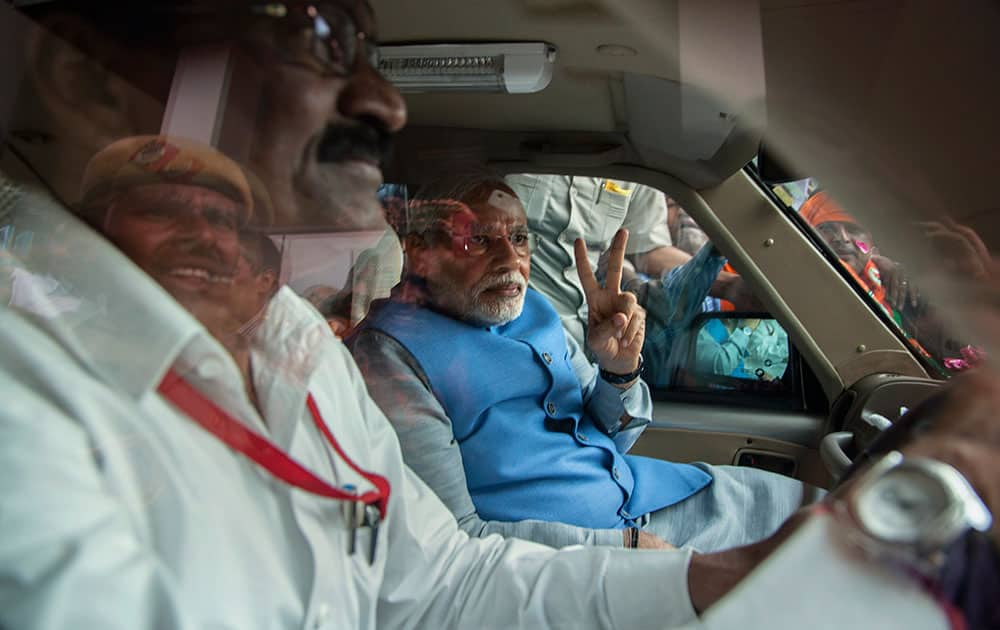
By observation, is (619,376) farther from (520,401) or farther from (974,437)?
(974,437)

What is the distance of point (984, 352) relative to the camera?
764mm

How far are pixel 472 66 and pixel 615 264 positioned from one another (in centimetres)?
67

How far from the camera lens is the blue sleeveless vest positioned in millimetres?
1400

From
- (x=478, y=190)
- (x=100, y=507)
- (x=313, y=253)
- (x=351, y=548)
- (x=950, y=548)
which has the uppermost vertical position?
(x=478, y=190)

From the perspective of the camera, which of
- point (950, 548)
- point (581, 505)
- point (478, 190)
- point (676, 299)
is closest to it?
point (950, 548)

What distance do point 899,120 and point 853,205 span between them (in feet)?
0.51

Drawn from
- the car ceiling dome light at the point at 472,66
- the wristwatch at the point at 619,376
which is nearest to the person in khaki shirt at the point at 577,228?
the wristwatch at the point at 619,376

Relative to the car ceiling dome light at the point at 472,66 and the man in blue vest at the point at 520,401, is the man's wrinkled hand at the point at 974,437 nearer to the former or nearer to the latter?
the man in blue vest at the point at 520,401

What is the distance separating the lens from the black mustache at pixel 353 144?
0.93m

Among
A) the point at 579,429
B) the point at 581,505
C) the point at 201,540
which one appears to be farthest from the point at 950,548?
the point at 579,429

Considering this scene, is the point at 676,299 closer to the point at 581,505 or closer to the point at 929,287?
the point at 581,505

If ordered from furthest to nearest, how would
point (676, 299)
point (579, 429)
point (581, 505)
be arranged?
point (676, 299)
point (579, 429)
point (581, 505)

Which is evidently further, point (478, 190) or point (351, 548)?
point (478, 190)

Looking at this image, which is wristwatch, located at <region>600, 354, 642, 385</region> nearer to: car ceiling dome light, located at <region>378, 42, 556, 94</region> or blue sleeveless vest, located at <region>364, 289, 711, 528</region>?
blue sleeveless vest, located at <region>364, 289, 711, 528</region>
